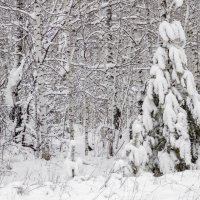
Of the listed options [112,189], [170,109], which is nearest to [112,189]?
[112,189]

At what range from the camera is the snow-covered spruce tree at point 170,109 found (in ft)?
26.7

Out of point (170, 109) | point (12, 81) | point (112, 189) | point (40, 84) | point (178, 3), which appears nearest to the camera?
point (112, 189)

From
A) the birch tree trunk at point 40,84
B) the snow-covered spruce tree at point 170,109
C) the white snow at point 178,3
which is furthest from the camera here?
the birch tree trunk at point 40,84

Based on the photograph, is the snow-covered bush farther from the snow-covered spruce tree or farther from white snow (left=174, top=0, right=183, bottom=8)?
white snow (left=174, top=0, right=183, bottom=8)

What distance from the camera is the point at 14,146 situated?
12734 mm

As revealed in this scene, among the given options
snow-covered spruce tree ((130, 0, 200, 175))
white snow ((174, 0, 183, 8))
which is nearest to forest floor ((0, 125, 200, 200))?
→ snow-covered spruce tree ((130, 0, 200, 175))

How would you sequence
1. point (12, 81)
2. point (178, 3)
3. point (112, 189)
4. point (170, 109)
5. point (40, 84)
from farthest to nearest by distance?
point (12, 81) < point (40, 84) < point (178, 3) < point (170, 109) < point (112, 189)

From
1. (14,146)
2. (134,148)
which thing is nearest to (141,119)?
(134,148)

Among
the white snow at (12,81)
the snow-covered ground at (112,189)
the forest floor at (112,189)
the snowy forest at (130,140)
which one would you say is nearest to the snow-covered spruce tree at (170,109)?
the snowy forest at (130,140)

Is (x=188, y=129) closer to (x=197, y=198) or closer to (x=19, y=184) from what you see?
(x=197, y=198)

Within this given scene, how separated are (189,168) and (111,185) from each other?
259 cm

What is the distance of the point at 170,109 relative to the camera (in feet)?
26.6

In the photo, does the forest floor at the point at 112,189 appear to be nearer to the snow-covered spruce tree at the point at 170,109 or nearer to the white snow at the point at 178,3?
the snow-covered spruce tree at the point at 170,109

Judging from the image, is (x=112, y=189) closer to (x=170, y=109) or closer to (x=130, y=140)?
(x=170, y=109)
